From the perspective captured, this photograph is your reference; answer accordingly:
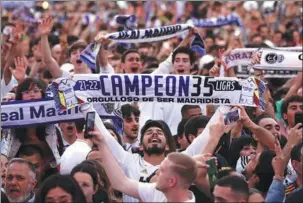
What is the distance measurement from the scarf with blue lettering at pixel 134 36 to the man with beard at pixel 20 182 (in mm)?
3211

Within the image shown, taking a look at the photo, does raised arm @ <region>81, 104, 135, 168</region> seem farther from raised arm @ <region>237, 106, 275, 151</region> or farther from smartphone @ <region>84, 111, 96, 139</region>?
raised arm @ <region>237, 106, 275, 151</region>

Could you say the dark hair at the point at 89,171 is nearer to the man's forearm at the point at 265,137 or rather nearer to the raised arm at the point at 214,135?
the raised arm at the point at 214,135

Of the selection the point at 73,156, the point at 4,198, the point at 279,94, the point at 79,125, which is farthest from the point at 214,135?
the point at 279,94

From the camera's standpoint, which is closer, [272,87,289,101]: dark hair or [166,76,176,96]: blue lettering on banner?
[166,76,176,96]: blue lettering on banner

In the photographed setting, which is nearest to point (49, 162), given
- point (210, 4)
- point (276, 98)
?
point (276, 98)

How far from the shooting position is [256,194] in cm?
723

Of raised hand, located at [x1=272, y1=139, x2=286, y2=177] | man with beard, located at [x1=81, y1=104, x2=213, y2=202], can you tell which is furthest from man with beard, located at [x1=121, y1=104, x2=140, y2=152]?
raised hand, located at [x1=272, y1=139, x2=286, y2=177]

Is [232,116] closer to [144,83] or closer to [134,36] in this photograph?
[144,83]

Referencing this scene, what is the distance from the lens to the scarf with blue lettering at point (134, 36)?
11.6m

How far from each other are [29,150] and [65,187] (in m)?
1.99

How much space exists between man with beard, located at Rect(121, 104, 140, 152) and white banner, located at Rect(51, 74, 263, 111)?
130 cm

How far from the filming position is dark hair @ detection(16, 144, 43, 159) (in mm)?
9484

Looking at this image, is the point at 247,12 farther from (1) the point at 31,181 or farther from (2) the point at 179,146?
(1) the point at 31,181

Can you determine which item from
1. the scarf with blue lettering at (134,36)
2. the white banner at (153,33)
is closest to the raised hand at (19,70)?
the scarf with blue lettering at (134,36)
